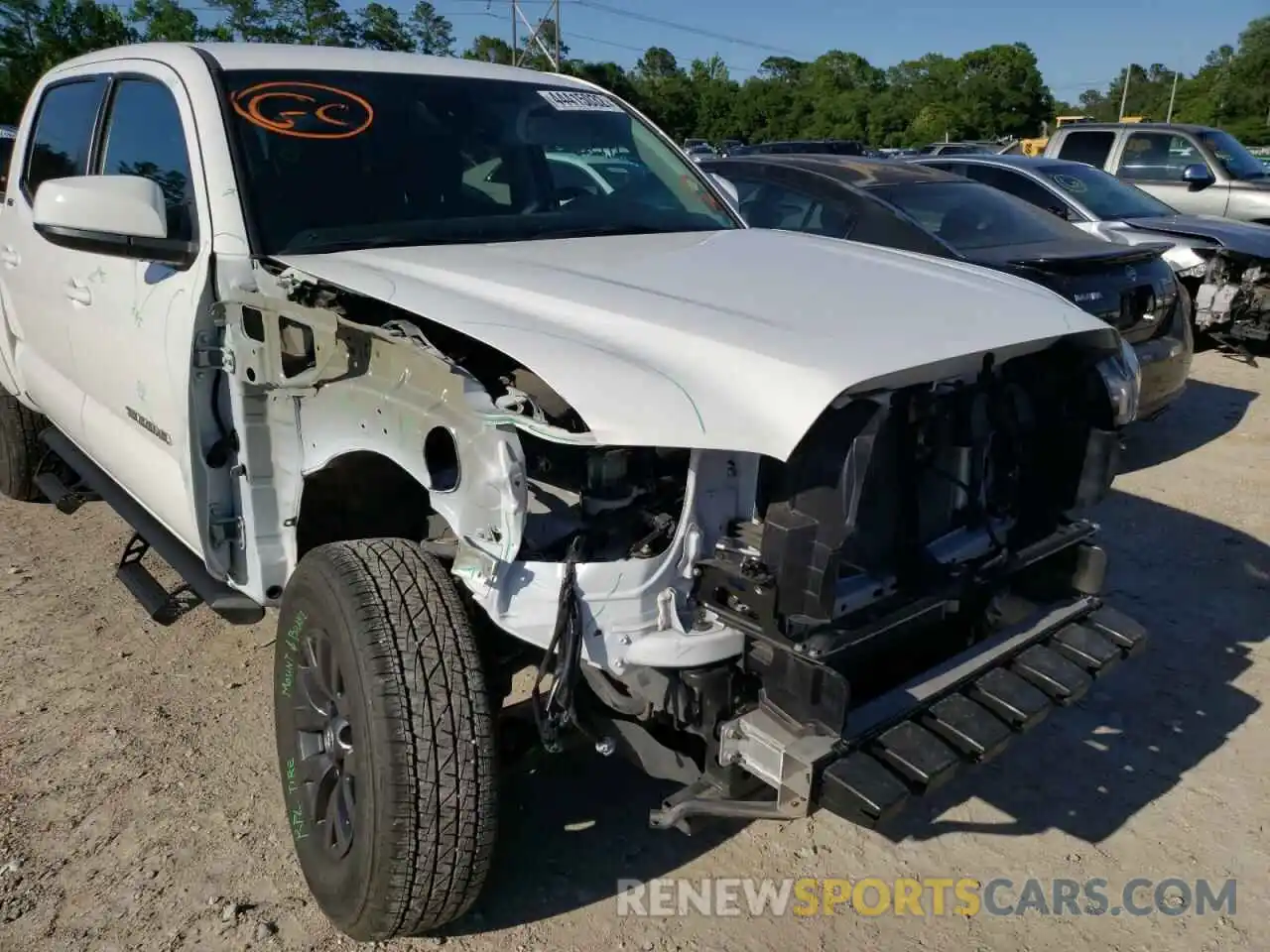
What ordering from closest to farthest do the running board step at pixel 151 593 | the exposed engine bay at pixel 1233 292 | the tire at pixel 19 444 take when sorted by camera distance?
1. the running board step at pixel 151 593
2. the tire at pixel 19 444
3. the exposed engine bay at pixel 1233 292

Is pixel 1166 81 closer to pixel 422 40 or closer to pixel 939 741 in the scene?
pixel 422 40

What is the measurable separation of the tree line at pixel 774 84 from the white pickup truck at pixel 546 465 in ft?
124

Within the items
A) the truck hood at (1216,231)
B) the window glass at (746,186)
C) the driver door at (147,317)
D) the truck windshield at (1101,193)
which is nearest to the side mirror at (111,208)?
the driver door at (147,317)

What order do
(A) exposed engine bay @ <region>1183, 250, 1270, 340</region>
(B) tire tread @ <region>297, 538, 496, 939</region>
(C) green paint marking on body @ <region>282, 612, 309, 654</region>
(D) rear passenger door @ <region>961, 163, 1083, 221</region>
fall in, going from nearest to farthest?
(B) tire tread @ <region>297, 538, 496, 939</region>
(C) green paint marking on body @ <region>282, 612, 309, 654</region>
(D) rear passenger door @ <region>961, 163, 1083, 221</region>
(A) exposed engine bay @ <region>1183, 250, 1270, 340</region>

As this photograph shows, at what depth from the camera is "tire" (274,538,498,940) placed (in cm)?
217

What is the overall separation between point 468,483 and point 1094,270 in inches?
198

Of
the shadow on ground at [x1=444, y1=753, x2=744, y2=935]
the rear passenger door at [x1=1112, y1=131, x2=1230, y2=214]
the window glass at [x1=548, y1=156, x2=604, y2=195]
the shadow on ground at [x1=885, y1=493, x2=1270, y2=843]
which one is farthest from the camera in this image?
the rear passenger door at [x1=1112, y1=131, x2=1230, y2=214]

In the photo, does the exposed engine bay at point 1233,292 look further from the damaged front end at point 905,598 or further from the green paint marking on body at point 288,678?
the green paint marking on body at point 288,678

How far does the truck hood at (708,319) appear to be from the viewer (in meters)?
1.94

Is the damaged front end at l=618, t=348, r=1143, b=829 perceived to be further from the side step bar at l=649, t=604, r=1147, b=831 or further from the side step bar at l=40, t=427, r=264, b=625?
the side step bar at l=40, t=427, r=264, b=625

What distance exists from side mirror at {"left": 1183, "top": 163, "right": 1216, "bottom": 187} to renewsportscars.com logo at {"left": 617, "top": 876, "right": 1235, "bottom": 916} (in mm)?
10342

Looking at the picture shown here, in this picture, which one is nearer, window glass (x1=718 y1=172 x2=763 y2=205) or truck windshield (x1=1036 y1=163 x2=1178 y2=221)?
window glass (x1=718 y1=172 x2=763 y2=205)

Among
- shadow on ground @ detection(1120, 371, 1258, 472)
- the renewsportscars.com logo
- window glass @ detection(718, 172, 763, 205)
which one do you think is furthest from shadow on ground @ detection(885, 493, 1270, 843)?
window glass @ detection(718, 172, 763, 205)

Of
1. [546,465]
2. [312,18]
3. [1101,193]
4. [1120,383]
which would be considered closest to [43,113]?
[546,465]
